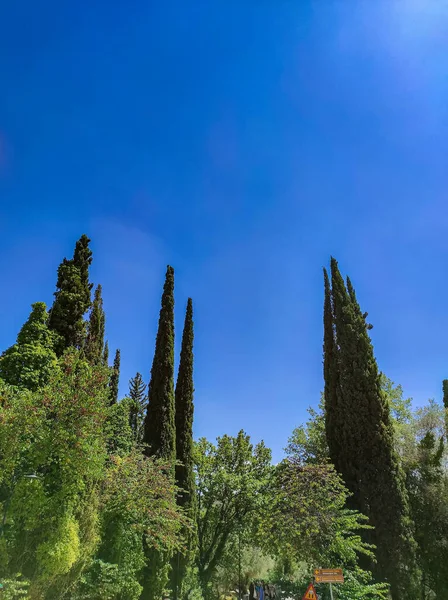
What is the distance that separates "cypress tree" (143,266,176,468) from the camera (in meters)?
18.0

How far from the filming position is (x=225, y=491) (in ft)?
64.7

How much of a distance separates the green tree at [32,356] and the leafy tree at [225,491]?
10.0 metres

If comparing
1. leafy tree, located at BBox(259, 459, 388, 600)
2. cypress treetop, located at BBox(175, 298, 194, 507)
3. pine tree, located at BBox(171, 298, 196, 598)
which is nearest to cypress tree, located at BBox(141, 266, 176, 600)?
pine tree, located at BBox(171, 298, 196, 598)

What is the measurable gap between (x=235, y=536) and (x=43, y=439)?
15.4m

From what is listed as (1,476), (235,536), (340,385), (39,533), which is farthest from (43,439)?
(235,536)

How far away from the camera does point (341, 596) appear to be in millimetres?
12586

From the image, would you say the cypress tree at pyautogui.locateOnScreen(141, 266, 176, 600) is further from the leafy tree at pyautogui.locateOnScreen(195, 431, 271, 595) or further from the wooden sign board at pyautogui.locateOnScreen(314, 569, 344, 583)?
the wooden sign board at pyautogui.locateOnScreen(314, 569, 344, 583)

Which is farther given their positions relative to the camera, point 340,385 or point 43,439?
point 340,385

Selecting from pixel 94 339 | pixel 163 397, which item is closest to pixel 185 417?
pixel 163 397

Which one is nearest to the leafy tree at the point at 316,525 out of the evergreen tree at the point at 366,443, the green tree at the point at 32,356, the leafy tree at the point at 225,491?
the evergreen tree at the point at 366,443

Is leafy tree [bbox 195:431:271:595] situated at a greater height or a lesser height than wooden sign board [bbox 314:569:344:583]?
greater

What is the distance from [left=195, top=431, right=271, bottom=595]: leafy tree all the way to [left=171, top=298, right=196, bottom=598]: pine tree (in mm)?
1239

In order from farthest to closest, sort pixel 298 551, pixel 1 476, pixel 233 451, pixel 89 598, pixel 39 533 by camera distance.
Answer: pixel 233 451 < pixel 298 551 < pixel 89 598 < pixel 39 533 < pixel 1 476

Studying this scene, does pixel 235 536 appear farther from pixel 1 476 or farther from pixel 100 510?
pixel 1 476
